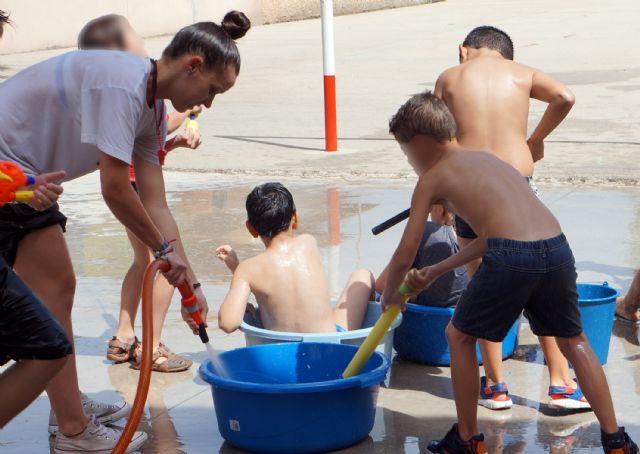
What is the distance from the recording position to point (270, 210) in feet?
14.7

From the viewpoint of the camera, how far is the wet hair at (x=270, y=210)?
4492 mm

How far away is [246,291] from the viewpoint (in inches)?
175

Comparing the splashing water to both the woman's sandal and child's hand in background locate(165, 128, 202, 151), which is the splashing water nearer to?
the woman's sandal

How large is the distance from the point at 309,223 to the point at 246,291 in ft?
10.2

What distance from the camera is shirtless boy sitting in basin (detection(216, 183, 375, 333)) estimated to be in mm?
4438

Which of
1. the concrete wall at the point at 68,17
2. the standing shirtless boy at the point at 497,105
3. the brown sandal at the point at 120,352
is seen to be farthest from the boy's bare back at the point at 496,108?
the concrete wall at the point at 68,17

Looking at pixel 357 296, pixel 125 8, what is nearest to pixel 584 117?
pixel 357 296

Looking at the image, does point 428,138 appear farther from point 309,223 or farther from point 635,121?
point 635,121

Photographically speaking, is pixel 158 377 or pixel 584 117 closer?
pixel 158 377

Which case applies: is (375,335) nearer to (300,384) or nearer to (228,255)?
(300,384)

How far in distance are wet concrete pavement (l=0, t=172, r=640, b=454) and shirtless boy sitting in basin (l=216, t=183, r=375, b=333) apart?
0.41 m

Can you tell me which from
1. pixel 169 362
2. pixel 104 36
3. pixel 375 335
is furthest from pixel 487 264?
pixel 104 36

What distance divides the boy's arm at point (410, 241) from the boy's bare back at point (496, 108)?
832 millimetres

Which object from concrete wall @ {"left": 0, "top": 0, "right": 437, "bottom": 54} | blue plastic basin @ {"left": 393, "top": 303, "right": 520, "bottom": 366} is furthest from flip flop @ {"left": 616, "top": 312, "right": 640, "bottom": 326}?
concrete wall @ {"left": 0, "top": 0, "right": 437, "bottom": 54}
